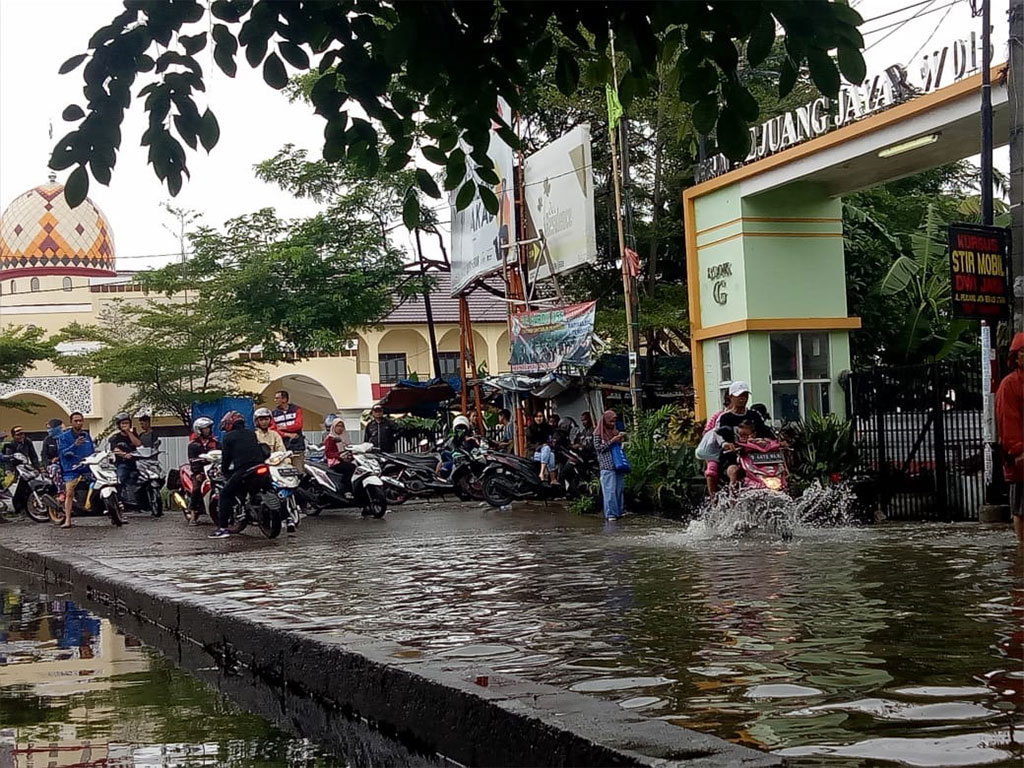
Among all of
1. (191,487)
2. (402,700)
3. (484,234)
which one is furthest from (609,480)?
(402,700)

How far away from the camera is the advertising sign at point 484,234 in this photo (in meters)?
25.4

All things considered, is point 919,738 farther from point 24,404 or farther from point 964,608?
point 24,404

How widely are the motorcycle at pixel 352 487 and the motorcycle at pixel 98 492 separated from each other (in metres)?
2.82

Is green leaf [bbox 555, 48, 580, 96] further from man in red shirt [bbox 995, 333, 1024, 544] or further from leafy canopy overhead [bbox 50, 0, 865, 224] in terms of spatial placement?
man in red shirt [bbox 995, 333, 1024, 544]

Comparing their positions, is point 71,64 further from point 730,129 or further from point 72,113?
point 730,129

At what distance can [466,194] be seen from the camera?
21.4 feet

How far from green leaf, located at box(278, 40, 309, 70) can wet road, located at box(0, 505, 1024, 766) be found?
8.44 feet

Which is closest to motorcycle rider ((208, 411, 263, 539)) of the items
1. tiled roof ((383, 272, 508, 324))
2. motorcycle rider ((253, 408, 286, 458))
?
motorcycle rider ((253, 408, 286, 458))

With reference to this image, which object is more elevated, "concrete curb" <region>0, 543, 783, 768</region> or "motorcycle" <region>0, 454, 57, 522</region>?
"motorcycle" <region>0, 454, 57, 522</region>

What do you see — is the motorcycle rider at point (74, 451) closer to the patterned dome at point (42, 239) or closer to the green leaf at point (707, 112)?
the green leaf at point (707, 112)

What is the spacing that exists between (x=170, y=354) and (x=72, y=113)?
30468mm

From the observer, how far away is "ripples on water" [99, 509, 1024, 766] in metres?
4.54

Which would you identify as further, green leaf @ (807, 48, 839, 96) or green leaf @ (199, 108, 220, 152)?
green leaf @ (199, 108, 220, 152)

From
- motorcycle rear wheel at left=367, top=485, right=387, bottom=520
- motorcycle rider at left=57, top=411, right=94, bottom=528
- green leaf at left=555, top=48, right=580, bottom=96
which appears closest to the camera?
green leaf at left=555, top=48, right=580, bottom=96
